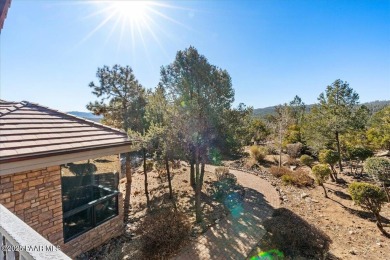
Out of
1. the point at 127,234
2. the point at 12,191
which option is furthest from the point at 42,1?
the point at 127,234

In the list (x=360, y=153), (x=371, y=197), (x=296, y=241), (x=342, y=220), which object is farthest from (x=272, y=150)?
(x=296, y=241)

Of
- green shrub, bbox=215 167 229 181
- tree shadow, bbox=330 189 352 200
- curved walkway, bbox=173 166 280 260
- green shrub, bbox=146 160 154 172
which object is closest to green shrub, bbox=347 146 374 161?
tree shadow, bbox=330 189 352 200

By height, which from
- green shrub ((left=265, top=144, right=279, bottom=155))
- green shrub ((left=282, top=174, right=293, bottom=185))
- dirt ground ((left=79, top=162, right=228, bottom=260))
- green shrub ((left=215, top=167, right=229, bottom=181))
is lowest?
dirt ground ((left=79, top=162, right=228, bottom=260))

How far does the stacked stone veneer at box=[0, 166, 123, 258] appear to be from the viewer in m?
5.20

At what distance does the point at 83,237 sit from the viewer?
6797mm

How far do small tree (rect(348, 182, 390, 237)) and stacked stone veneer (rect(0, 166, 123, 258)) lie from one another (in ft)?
34.3

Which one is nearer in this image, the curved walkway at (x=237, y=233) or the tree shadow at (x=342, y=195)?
the curved walkway at (x=237, y=233)

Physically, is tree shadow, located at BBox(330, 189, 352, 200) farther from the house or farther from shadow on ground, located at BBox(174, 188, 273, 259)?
the house

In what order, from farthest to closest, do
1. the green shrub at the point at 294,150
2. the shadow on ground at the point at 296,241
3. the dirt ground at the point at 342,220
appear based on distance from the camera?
the green shrub at the point at 294,150, the dirt ground at the point at 342,220, the shadow on ground at the point at 296,241

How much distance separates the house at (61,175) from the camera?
5.27 meters

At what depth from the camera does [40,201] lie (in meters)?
5.75

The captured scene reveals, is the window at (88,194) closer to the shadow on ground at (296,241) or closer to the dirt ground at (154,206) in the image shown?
the dirt ground at (154,206)

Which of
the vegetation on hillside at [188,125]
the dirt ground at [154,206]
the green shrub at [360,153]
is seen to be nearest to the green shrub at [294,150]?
the green shrub at [360,153]

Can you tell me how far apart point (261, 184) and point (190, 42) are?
11.0 metres
